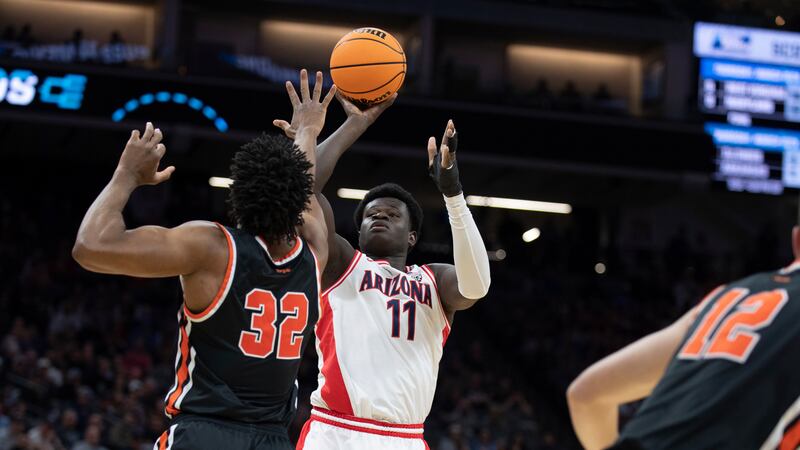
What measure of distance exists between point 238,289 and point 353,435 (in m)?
1.74

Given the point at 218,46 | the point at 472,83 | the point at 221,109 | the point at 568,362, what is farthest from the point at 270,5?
the point at 568,362

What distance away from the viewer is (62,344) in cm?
1567

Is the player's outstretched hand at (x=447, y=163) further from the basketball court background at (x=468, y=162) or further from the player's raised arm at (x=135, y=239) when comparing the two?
the basketball court background at (x=468, y=162)

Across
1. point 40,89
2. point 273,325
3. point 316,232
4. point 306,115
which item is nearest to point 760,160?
point 40,89

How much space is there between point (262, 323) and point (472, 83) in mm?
21318

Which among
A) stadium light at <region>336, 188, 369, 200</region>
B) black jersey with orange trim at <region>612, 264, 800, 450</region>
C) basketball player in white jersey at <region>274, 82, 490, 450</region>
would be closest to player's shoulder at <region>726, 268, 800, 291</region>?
black jersey with orange trim at <region>612, 264, 800, 450</region>

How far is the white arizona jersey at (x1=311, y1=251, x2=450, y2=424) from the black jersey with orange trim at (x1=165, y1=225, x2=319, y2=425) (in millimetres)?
1371

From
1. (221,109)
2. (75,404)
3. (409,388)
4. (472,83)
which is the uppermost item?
(472,83)

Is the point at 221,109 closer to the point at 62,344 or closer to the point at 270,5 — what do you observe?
the point at 62,344

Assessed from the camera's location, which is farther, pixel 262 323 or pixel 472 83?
pixel 472 83

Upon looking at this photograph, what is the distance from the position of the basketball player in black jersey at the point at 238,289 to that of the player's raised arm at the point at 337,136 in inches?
28.6

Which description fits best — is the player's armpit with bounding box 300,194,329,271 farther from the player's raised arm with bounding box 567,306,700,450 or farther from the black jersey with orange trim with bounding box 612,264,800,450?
the black jersey with orange trim with bounding box 612,264,800,450

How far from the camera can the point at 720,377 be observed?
122 inches

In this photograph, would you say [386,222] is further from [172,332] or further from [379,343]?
[172,332]
